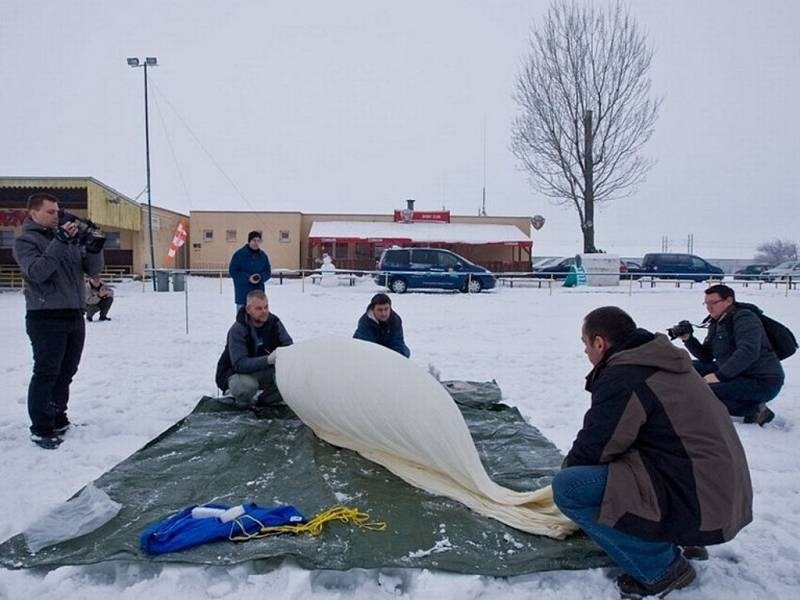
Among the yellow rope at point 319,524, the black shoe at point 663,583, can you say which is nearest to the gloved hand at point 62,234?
the yellow rope at point 319,524

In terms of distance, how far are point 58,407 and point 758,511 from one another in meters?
4.52

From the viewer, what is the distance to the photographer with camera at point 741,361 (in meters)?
4.46

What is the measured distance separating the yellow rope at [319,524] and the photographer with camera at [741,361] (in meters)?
2.78

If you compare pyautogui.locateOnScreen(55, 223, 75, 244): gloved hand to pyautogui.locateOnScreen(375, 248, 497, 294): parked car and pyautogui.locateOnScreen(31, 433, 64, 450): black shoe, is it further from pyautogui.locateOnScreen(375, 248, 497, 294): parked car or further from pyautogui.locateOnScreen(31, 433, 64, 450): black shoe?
pyautogui.locateOnScreen(375, 248, 497, 294): parked car

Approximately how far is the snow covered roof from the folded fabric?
2478cm

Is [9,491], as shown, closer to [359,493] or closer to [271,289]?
[359,493]

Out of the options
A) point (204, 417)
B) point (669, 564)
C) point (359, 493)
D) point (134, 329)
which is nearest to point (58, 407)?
point (204, 417)

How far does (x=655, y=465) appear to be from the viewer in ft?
7.41

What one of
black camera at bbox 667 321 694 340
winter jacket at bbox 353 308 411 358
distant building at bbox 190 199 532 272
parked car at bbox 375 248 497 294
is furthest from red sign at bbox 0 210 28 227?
black camera at bbox 667 321 694 340

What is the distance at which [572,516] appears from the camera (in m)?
2.46

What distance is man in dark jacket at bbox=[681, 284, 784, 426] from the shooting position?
446 centimetres

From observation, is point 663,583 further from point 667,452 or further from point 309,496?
point 309,496

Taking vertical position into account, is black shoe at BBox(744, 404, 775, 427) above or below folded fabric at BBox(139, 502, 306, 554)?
above

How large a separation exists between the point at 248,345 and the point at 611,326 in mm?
3216
